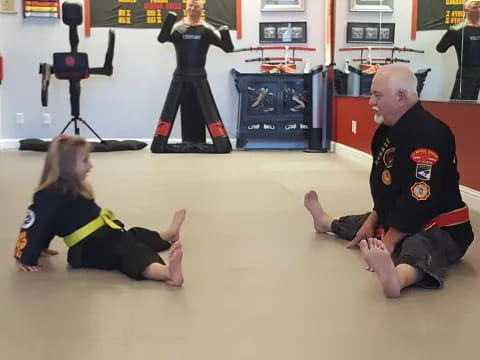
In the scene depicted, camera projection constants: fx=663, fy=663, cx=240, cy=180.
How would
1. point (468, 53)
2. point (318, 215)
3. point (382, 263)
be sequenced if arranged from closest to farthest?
point (382, 263), point (318, 215), point (468, 53)

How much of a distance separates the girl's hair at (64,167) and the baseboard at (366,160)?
264cm

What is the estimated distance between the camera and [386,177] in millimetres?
2975

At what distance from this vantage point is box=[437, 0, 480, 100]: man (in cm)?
461

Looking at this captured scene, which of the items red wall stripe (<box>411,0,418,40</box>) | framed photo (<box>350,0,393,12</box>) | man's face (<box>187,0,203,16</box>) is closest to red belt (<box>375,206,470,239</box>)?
red wall stripe (<box>411,0,418,40</box>)

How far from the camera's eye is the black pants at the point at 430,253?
2.58 meters

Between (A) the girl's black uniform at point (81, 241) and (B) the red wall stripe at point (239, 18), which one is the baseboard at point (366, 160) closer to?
(B) the red wall stripe at point (239, 18)

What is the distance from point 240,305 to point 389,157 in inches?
40.5

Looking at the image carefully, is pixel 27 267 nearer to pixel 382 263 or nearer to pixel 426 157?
pixel 382 263

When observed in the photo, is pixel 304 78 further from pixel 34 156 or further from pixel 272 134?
pixel 34 156

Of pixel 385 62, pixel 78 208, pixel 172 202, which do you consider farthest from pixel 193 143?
pixel 78 208

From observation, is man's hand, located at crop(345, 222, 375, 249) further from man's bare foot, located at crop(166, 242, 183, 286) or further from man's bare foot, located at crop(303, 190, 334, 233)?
man's bare foot, located at crop(166, 242, 183, 286)

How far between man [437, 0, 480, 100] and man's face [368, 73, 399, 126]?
1.86 meters

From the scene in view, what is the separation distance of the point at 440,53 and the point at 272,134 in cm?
353

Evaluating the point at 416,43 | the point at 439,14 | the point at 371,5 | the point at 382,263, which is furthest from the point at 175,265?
the point at 371,5
